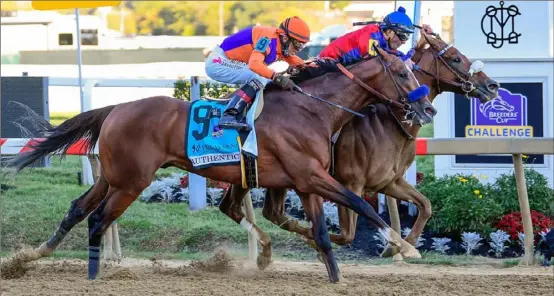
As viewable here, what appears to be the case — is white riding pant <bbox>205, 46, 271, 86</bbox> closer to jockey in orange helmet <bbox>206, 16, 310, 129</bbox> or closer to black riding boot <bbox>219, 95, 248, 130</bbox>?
jockey in orange helmet <bbox>206, 16, 310, 129</bbox>

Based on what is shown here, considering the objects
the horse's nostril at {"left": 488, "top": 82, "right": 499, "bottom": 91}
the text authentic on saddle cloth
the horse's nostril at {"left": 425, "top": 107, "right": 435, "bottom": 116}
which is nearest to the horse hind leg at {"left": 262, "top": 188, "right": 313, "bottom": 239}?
the text authentic on saddle cloth

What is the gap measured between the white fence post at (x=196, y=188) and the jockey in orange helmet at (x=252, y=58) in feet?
8.00

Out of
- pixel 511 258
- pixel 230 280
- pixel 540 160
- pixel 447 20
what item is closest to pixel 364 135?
pixel 230 280

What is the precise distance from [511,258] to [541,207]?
107 cm

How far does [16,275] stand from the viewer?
7.43 metres

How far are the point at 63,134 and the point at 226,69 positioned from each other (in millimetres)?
1357

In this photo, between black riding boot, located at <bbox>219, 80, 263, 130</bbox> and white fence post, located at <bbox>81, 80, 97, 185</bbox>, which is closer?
black riding boot, located at <bbox>219, 80, 263, 130</bbox>

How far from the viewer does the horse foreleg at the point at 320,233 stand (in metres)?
7.11

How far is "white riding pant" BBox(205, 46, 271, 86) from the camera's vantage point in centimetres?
750

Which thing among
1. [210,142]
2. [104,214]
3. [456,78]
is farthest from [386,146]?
[104,214]

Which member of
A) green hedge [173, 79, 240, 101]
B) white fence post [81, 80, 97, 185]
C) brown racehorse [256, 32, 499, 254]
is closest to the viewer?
brown racehorse [256, 32, 499, 254]

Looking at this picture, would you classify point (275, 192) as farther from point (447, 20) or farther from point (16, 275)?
point (447, 20)

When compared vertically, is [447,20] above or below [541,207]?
above

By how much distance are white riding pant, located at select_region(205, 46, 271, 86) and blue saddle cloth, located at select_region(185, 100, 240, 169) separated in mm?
460
